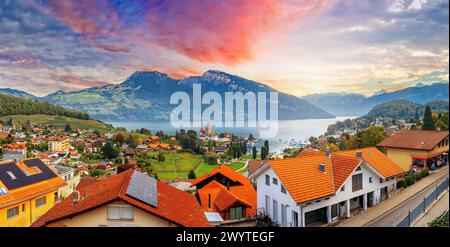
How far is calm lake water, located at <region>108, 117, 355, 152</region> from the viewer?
10.3 feet

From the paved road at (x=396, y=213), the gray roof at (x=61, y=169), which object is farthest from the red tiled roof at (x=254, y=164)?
the gray roof at (x=61, y=169)

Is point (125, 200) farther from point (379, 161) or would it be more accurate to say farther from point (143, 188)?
point (379, 161)

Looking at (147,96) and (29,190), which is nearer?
(29,190)

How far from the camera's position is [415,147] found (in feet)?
15.3

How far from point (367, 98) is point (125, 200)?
325 cm

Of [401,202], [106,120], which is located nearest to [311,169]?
[401,202]

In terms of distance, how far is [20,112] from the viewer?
111 inches

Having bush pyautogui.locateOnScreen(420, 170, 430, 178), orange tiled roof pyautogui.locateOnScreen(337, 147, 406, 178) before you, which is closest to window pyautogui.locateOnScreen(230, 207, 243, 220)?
orange tiled roof pyautogui.locateOnScreen(337, 147, 406, 178)

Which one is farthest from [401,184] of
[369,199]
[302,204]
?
[302,204]

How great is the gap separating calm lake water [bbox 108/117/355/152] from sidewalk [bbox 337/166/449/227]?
113 cm

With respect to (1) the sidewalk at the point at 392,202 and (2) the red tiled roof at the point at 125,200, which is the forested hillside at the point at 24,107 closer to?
(2) the red tiled roof at the point at 125,200

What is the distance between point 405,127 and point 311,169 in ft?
7.37

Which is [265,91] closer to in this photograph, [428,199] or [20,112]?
[20,112]
